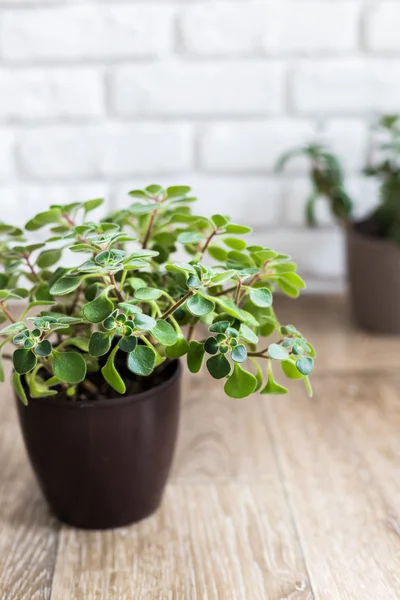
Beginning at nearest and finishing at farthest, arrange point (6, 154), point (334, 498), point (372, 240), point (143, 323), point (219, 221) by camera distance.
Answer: point (143, 323)
point (219, 221)
point (334, 498)
point (372, 240)
point (6, 154)

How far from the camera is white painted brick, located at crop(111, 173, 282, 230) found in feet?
3.93

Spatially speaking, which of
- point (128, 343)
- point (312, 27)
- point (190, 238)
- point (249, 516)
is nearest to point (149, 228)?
point (190, 238)

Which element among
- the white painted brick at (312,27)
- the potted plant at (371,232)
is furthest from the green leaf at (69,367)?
the white painted brick at (312,27)

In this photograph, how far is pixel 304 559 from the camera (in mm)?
688

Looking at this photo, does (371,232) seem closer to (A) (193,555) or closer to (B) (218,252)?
(B) (218,252)

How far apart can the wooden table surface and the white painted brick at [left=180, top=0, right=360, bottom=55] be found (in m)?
0.53

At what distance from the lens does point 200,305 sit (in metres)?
0.57

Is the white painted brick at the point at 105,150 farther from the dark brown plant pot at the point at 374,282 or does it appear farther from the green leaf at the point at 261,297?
the green leaf at the point at 261,297

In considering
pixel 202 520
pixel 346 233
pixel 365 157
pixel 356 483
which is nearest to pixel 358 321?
pixel 346 233

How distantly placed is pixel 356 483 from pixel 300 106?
0.63 meters

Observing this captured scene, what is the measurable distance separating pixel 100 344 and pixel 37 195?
2.28ft

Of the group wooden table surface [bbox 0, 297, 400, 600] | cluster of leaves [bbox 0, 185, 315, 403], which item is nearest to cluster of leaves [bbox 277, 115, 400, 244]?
wooden table surface [bbox 0, 297, 400, 600]

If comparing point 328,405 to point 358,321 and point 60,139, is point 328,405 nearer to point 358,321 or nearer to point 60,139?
point 358,321

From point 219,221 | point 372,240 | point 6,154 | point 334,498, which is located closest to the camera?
point 219,221
